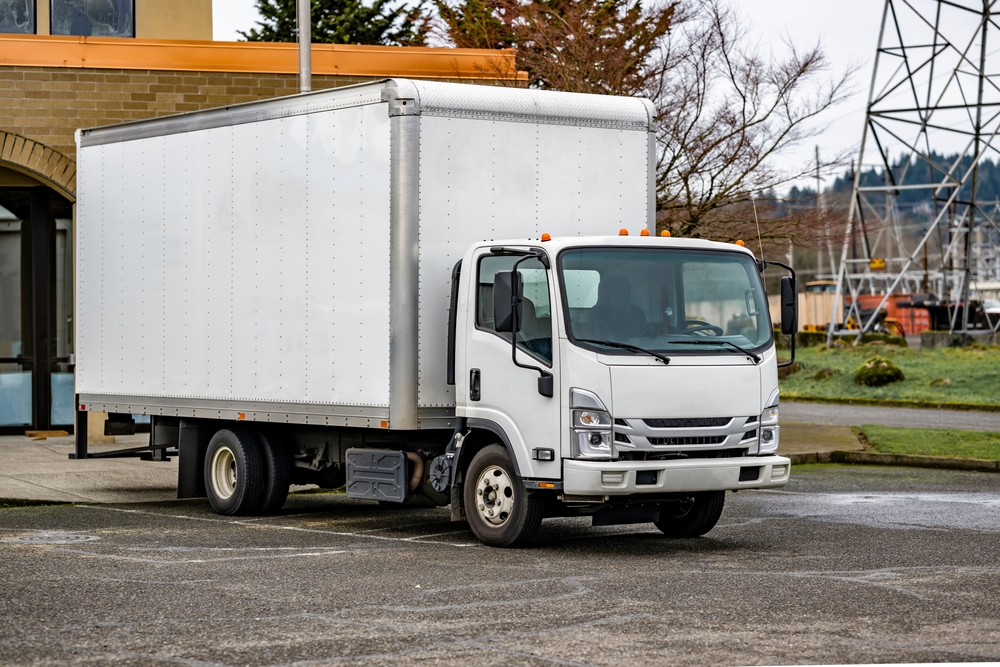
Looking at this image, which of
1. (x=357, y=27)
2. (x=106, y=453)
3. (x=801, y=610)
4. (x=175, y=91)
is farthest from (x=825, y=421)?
(x=357, y=27)

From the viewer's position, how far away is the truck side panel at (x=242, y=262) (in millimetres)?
11141

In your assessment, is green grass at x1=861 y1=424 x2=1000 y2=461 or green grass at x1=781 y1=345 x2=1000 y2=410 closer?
green grass at x1=861 y1=424 x2=1000 y2=461

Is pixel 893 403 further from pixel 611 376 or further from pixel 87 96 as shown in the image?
pixel 611 376

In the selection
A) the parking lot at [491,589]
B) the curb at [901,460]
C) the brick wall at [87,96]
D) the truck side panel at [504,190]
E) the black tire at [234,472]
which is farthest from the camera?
the brick wall at [87,96]

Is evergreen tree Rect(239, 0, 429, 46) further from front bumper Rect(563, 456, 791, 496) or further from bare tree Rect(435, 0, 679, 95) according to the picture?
front bumper Rect(563, 456, 791, 496)

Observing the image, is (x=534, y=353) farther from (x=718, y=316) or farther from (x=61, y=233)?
(x=61, y=233)

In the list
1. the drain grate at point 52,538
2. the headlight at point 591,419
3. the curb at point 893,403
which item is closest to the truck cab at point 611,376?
the headlight at point 591,419

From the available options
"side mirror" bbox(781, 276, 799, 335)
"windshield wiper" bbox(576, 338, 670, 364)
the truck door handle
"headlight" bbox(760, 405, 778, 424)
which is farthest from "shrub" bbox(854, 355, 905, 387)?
"windshield wiper" bbox(576, 338, 670, 364)

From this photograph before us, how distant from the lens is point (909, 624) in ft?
24.7

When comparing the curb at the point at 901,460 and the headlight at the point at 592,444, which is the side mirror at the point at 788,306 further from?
the curb at the point at 901,460

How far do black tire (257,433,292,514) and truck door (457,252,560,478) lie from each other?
8.63ft

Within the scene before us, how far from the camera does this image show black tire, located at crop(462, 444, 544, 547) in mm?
10320

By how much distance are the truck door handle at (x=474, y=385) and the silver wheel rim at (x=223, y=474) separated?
3296 millimetres

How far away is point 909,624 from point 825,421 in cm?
1687
